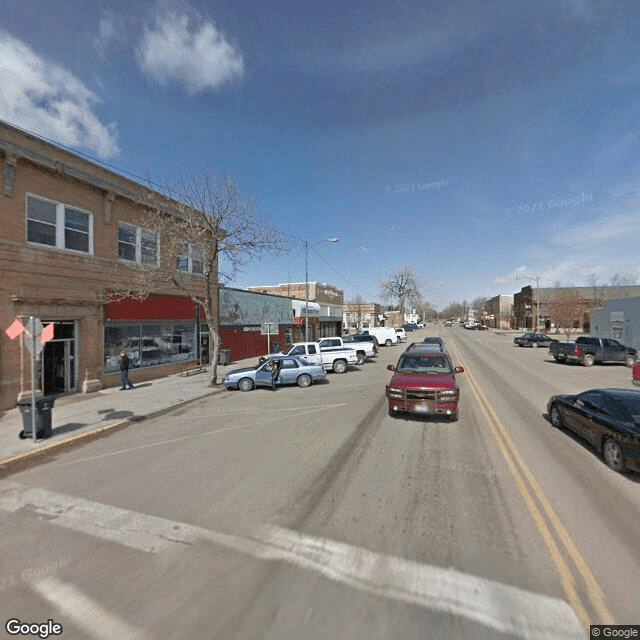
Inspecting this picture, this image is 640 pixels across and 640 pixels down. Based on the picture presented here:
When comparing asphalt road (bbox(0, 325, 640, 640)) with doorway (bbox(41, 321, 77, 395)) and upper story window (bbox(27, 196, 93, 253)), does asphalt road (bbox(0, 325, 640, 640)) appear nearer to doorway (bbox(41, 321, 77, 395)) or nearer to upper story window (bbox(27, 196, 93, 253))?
doorway (bbox(41, 321, 77, 395))

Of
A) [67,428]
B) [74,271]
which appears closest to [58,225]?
[74,271]

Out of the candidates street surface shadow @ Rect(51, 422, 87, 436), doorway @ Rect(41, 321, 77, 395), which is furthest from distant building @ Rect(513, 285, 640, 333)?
street surface shadow @ Rect(51, 422, 87, 436)

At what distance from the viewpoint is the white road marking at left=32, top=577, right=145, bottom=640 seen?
269 centimetres

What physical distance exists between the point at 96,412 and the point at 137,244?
26.9 ft

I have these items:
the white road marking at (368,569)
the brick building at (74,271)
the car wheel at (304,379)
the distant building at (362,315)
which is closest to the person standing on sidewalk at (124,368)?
the brick building at (74,271)

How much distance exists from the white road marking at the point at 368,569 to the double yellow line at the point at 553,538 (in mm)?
208

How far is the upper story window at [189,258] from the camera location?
15461 millimetres

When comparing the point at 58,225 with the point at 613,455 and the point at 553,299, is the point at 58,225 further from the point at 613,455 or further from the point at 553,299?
the point at 553,299

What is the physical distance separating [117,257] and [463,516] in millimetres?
15154

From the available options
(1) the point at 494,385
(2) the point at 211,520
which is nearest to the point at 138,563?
(2) the point at 211,520

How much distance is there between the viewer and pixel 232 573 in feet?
10.9

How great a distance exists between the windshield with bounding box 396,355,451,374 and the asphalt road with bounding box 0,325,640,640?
1.94 meters

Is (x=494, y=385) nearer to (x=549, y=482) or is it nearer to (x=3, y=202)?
(x=549, y=482)

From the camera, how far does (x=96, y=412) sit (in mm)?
10109
